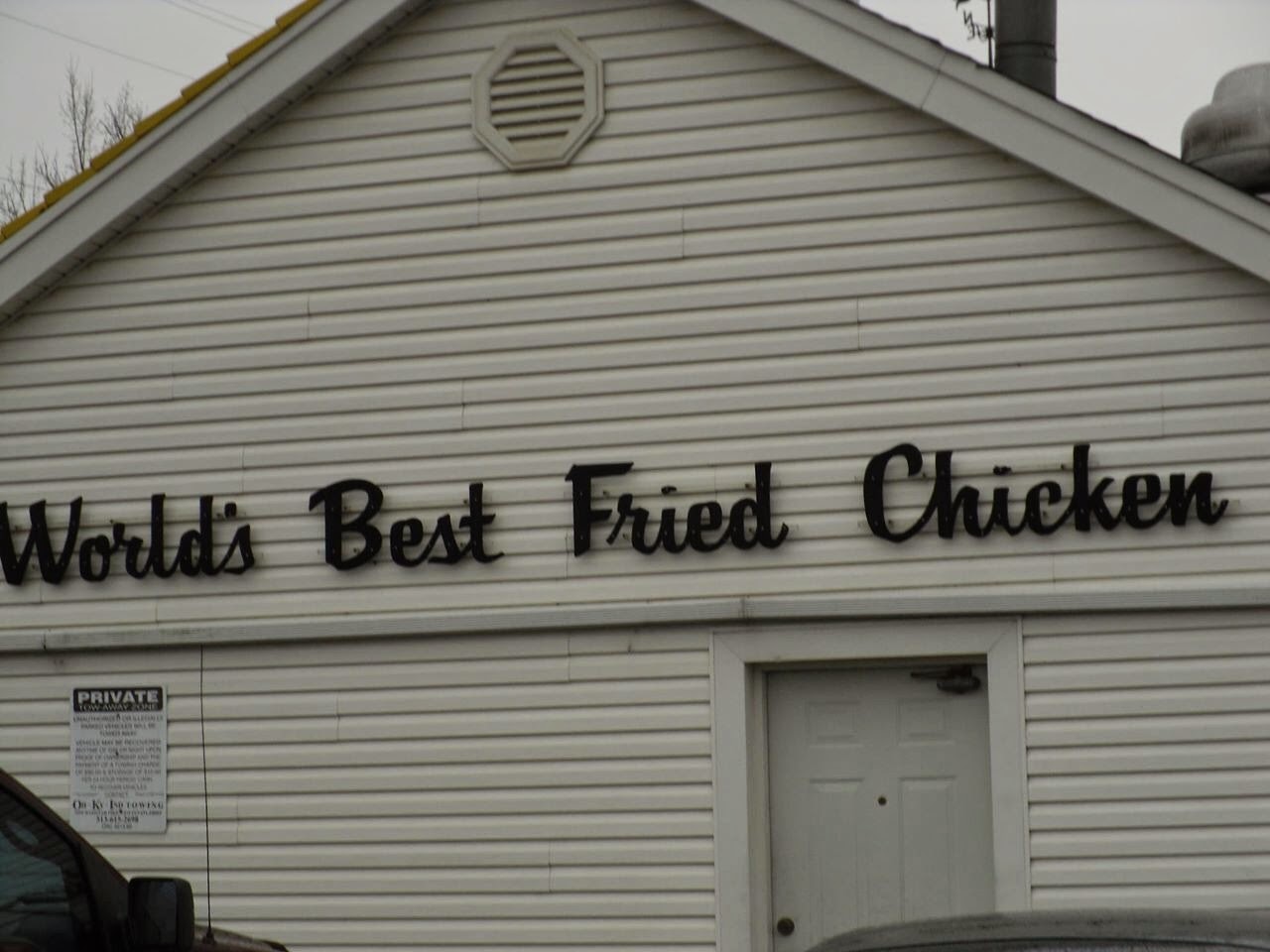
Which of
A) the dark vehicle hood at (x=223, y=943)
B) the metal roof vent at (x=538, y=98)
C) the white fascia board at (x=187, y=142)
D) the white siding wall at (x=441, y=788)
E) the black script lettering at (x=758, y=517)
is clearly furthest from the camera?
the white fascia board at (x=187, y=142)

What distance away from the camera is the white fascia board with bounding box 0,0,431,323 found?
398 inches

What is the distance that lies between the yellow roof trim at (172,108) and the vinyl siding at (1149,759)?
5003 mm

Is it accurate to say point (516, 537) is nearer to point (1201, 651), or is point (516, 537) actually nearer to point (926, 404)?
point (926, 404)

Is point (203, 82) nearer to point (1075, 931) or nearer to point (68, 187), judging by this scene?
point (68, 187)

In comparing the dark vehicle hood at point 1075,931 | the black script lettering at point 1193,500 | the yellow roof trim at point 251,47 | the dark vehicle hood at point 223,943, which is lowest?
the dark vehicle hood at point 223,943

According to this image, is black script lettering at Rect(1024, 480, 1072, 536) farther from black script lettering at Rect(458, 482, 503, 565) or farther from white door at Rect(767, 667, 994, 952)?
black script lettering at Rect(458, 482, 503, 565)

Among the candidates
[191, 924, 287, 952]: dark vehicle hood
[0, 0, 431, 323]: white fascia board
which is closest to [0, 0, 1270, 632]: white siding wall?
[0, 0, 431, 323]: white fascia board

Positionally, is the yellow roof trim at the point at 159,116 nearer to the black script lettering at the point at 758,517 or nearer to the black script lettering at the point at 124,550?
the black script lettering at the point at 124,550

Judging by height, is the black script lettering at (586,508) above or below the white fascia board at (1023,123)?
below

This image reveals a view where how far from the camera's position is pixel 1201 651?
29.2ft

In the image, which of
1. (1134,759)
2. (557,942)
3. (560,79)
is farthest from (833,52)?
(557,942)

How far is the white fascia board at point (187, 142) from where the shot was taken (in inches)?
398

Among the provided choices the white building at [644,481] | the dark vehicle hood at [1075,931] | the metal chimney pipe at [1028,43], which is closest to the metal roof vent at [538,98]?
the white building at [644,481]

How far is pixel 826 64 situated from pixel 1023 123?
1.00 meters
